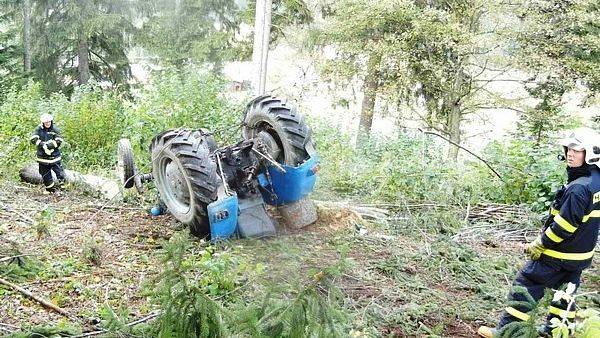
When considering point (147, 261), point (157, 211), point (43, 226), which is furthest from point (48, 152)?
point (147, 261)

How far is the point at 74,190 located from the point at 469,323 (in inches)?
229

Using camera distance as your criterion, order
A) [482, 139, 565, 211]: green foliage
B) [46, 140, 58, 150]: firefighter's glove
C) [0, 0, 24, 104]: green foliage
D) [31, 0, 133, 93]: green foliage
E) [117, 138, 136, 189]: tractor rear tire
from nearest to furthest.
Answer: [117, 138, 136, 189]: tractor rear tire → [482, 139, 565, 211]: green foliage → [46, 140, 58, 150]: firefighter's glove → [0, 0, 24, 104]: green foliage → [31, 0, 133, 93]: green foliage

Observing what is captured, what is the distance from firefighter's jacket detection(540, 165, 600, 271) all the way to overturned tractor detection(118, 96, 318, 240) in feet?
8.75

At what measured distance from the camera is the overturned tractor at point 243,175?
212 inches

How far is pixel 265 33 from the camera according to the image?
A: 1396cm

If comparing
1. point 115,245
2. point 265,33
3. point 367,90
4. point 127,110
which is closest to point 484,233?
point 115,245

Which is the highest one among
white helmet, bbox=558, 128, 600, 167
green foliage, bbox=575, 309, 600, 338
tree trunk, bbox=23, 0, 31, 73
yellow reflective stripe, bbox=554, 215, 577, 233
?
tree trunk, bbox=23, 0, 31, 73

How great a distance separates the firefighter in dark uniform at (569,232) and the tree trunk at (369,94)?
1264 cm

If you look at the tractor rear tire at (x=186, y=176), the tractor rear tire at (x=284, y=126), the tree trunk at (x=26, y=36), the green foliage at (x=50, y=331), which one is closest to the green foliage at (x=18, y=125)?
the tractor rear tire at (x=186, y=176)

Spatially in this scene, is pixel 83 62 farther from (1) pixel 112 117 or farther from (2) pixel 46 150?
(2) pixel 46 150

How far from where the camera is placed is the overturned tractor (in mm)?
5379

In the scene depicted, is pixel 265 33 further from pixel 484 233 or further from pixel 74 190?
pixel 484 233

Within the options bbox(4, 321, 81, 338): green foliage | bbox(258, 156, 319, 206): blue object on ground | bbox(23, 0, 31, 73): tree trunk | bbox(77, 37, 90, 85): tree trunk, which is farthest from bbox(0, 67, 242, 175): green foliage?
bbox(23, 0, 31, 73): tree trunk

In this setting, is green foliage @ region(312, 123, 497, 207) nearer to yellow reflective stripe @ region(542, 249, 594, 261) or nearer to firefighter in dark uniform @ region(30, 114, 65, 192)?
yellow reflective stripe @ region(542, 249, 594, 261)
